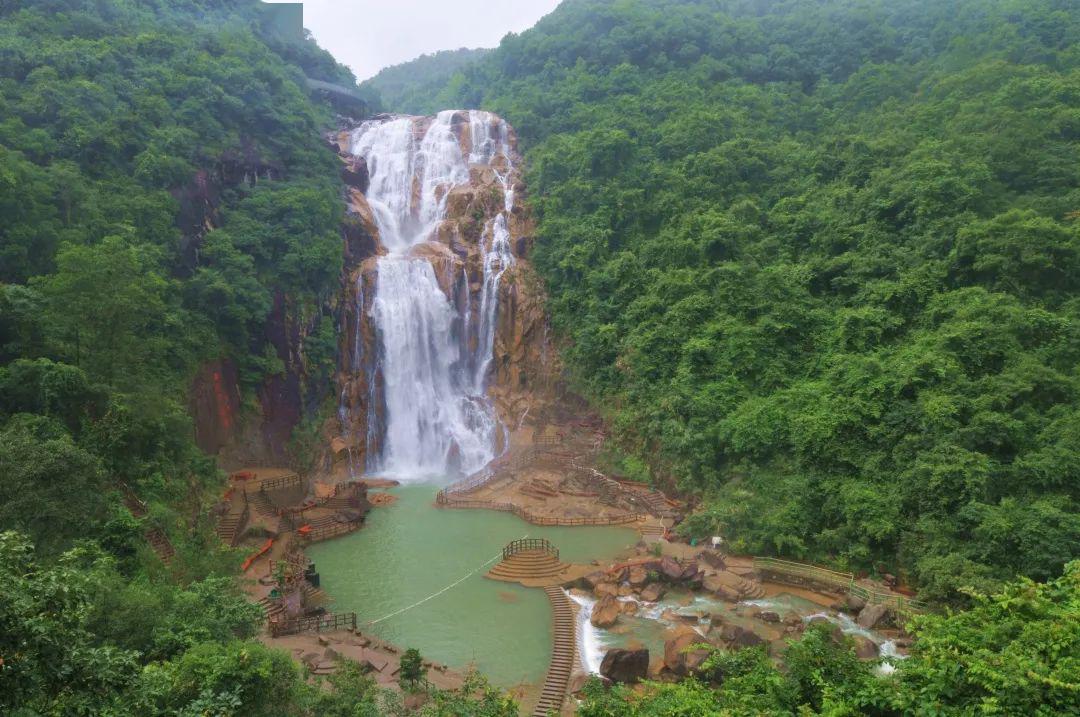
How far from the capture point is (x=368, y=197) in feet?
141

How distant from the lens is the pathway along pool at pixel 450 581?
16453 mm

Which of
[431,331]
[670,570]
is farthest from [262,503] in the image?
[670,570]

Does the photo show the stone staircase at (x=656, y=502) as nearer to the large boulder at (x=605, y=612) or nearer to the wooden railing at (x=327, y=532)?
the large boulder at (x=605, y=612)

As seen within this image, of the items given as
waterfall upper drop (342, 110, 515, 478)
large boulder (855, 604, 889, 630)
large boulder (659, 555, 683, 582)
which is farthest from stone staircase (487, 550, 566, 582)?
waterfall upper drop (342, 110, 515, 478)

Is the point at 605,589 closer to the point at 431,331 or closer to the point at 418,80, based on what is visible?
the point at 431,331

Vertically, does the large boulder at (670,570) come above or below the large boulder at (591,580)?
above

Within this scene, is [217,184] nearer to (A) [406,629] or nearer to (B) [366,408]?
(B) [366,408]

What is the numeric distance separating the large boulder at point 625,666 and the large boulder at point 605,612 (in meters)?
2.74

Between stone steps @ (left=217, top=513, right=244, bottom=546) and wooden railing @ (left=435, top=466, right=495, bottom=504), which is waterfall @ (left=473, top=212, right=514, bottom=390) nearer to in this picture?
wooden railing @ (left=435, top=466, right=495, bottom=504)

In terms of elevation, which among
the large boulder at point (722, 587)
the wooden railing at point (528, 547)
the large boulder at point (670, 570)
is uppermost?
the large boulder at point (670, 570)

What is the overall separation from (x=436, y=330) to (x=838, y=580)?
934 inches

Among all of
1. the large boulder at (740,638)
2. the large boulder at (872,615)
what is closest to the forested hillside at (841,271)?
the large boulder at (872,615)

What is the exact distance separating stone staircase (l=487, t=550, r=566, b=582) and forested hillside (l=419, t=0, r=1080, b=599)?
552 cm

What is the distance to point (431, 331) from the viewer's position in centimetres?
3547
